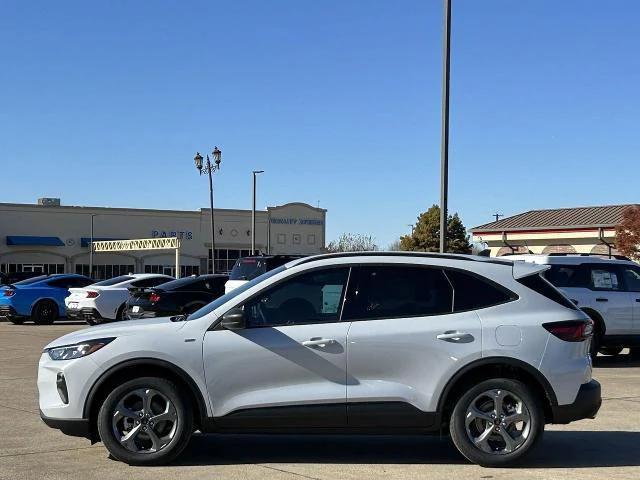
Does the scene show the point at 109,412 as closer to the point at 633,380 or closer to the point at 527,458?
the point at 527,458

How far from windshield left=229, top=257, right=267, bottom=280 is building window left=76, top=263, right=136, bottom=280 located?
153 feet

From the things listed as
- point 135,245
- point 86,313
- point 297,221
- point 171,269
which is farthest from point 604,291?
point 297,221

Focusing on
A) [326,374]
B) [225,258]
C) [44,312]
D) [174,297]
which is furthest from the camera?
[225,258]

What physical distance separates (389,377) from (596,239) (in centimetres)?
3838

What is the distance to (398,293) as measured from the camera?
7172 mm

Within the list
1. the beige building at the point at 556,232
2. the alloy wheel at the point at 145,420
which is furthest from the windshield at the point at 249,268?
the beige building at the point at 556,232

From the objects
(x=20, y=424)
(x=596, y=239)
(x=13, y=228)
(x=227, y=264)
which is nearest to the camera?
(x=20, y=424)

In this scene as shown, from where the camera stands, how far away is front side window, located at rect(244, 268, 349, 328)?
23.1 feet

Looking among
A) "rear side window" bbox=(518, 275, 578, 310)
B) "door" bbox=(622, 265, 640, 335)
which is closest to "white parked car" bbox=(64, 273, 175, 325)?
"door" bbox=(622, 265, 640, 335)

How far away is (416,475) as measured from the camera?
22.2 ft

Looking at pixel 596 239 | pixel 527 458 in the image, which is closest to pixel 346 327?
pixel 527 458

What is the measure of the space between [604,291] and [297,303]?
974cm

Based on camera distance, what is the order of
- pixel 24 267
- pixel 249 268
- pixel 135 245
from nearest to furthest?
pixel 249 268 < pixel 135 245 < pixel 24 267

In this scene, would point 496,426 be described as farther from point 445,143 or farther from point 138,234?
point 138,234
